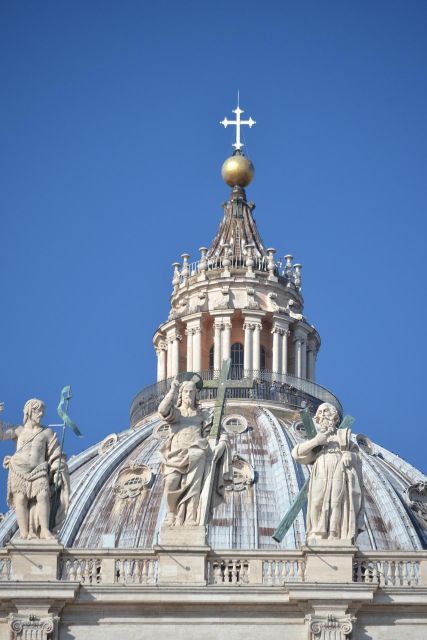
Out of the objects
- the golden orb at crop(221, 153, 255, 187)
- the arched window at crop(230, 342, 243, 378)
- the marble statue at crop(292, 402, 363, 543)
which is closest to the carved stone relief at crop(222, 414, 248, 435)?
the arched window at crop(230, 342, 243, 378)

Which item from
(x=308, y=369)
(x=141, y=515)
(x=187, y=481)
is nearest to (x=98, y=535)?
(x=141, y=515)

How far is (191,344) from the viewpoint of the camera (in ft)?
435

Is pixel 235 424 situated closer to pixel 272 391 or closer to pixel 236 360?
pixel 272 391

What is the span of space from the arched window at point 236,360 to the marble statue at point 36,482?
61.0 meters

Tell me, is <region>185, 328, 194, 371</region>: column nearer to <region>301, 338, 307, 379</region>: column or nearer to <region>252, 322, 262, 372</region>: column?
<region>252, 322, 262, 372</region>: column

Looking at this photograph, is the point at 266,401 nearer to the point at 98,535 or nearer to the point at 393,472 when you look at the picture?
the point at 393,472

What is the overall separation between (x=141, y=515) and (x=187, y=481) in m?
48.9

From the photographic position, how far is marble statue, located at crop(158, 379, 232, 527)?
223ft

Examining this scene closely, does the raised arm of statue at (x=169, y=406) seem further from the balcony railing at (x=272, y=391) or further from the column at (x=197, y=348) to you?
the column at (x=197, y=348)

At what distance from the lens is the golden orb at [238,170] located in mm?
137750

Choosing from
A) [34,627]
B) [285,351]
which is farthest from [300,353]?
[34,627]

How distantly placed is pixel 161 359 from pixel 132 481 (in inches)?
641

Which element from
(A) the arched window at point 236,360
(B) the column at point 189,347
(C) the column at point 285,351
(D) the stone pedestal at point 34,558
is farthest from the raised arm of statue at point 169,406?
(C) the column at point 285,351

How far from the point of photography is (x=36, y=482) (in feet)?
222
